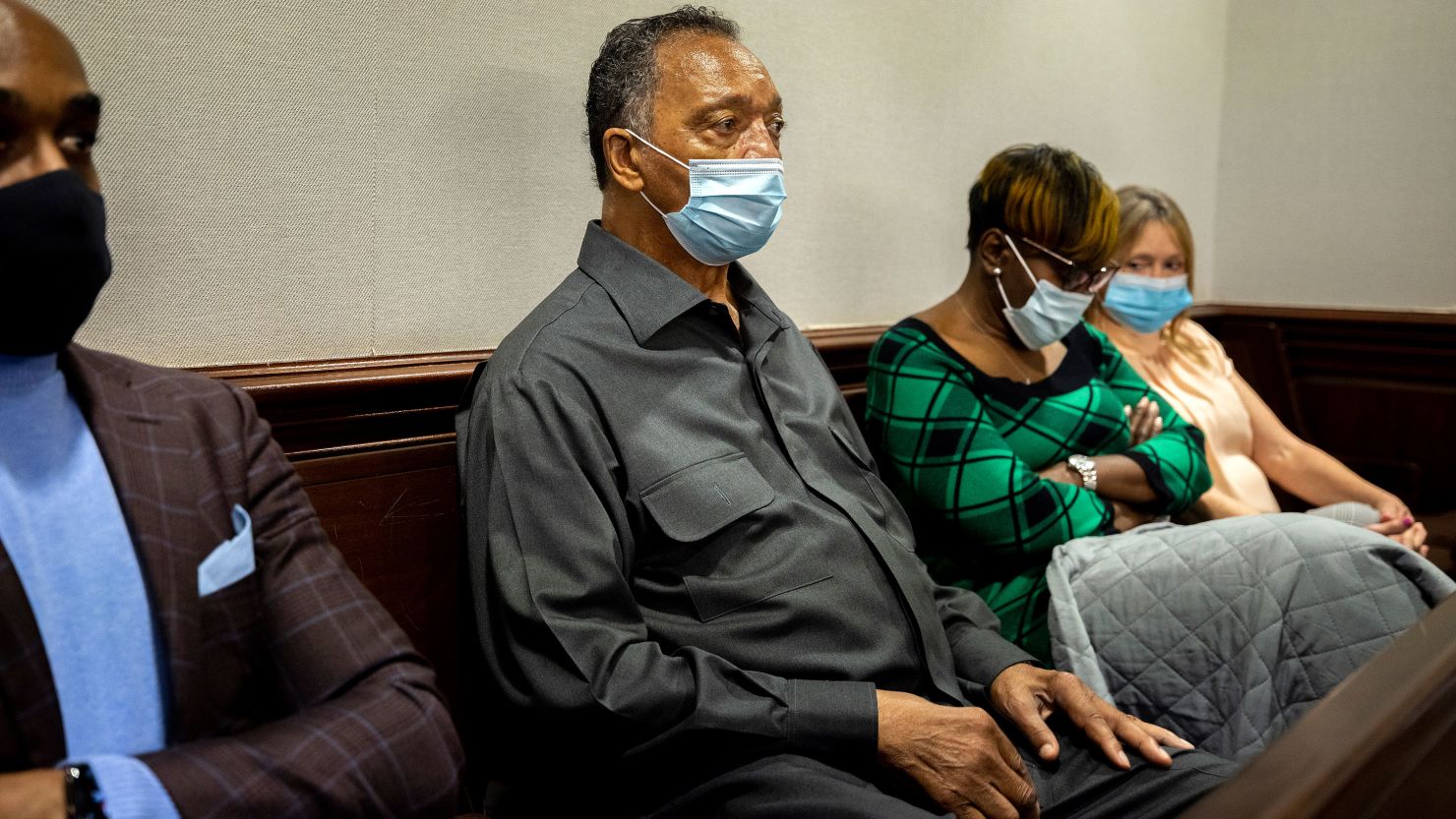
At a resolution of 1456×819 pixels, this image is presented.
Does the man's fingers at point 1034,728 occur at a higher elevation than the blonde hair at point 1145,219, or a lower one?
lower

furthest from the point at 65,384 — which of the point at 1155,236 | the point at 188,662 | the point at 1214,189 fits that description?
the point at 1214,189

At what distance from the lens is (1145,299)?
265 cm

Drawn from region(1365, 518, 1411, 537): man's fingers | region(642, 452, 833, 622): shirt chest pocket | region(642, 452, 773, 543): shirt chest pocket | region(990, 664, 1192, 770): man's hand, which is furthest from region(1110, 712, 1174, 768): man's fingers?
region(1365, 518, 1411, 537): man's fingers

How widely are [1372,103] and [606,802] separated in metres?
3.50

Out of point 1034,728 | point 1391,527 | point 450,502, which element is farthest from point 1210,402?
point 450,502

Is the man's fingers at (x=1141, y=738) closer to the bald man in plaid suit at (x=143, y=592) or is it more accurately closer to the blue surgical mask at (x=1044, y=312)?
the blue surgical mask at (x=1044, y=312)

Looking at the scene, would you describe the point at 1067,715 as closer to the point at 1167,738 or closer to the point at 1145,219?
the point at 1167,738

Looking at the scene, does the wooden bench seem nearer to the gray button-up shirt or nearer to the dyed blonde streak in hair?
the gray button-up shirt

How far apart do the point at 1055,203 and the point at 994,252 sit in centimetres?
15

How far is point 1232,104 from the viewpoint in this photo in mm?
3834

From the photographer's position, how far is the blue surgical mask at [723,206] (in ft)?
5.25

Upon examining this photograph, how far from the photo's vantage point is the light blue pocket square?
3.18ft

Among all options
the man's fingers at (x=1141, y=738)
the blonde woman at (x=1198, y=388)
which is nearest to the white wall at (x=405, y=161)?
the blonde woman at (x=1198, y=388)

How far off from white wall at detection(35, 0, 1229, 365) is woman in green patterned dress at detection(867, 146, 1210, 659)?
0.48 m
